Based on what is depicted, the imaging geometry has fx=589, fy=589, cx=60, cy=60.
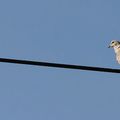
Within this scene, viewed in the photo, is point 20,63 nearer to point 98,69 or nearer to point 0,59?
point 0,59

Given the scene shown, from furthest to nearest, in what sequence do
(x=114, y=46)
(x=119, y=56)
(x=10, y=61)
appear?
(x=114, y=46)
(x=119, y=56)
(x=10, y=61)

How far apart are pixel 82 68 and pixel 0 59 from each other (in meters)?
1.06

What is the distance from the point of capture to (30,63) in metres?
7.55

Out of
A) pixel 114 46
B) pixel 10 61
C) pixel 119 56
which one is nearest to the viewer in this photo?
pixel 10 61

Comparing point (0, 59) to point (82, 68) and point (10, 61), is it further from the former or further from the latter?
point (82, 68)

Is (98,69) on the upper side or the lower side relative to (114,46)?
lower

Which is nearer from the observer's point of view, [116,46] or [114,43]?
[116,46]

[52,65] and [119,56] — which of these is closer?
[52,65]

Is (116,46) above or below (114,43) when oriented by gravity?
below

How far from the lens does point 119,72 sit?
7754 mm

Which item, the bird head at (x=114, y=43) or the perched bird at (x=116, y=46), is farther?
the bird head at (x=114, y=43)

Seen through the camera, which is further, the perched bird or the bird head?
the bird head

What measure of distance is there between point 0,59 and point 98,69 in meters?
1.27

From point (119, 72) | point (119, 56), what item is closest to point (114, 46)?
point (119, 56)
